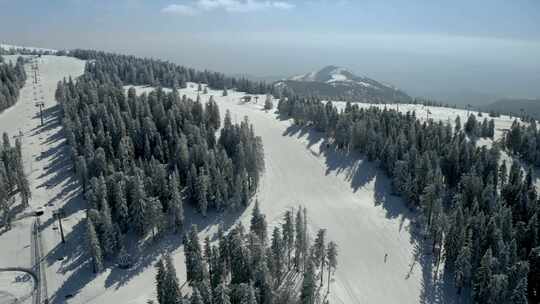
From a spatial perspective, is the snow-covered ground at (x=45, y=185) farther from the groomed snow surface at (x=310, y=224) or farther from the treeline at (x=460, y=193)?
the treeline at (x=460, y=193)

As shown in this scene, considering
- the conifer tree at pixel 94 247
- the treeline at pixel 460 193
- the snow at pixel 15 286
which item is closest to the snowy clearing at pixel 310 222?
the conifer tree at pixel 94 247

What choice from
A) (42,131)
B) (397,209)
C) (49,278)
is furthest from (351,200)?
(42,131)

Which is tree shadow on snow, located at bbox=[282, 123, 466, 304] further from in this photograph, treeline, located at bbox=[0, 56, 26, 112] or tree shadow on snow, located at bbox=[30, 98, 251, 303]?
treeline, located at bbox=[0, 56, 26, 112]

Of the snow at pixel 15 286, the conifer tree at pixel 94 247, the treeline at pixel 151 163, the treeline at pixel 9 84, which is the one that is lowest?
the snow at pixel 15 286

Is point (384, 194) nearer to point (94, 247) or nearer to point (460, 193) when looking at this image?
point (460, 193)

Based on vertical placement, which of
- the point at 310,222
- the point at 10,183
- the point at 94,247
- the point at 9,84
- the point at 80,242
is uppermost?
the point at 9,84

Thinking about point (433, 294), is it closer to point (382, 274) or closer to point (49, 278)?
point (382, 274)

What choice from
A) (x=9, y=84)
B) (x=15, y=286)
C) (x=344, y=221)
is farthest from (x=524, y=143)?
(x=9, y=84)
